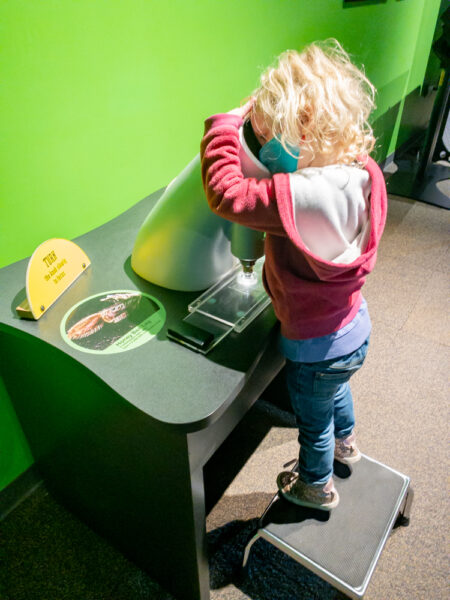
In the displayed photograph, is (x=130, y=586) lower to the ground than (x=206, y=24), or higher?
lower

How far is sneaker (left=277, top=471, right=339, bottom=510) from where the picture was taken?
40.5 inches

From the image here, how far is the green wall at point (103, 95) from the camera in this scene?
0.92 m

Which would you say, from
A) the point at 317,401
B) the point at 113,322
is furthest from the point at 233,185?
the point at 317,401

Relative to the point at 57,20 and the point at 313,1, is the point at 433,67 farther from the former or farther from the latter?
the point at 57,20

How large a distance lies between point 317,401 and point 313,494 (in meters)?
0.27

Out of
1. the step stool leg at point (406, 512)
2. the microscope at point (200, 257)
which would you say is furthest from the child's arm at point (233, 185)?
the step stool leg at point (406, 512)

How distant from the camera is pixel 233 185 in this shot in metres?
0.68

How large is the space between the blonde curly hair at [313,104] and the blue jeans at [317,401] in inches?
16.0

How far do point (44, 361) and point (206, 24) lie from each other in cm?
106

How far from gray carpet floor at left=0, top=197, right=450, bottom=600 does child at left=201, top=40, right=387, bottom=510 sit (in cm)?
65

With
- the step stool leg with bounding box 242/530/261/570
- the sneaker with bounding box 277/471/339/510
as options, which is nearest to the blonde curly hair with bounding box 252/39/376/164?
the sneaker with bounding box 277/471/339/510

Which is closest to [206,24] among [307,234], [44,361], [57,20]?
[57,20]

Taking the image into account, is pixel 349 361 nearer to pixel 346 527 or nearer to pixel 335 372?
pixel 335 372

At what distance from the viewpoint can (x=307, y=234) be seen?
70cm
